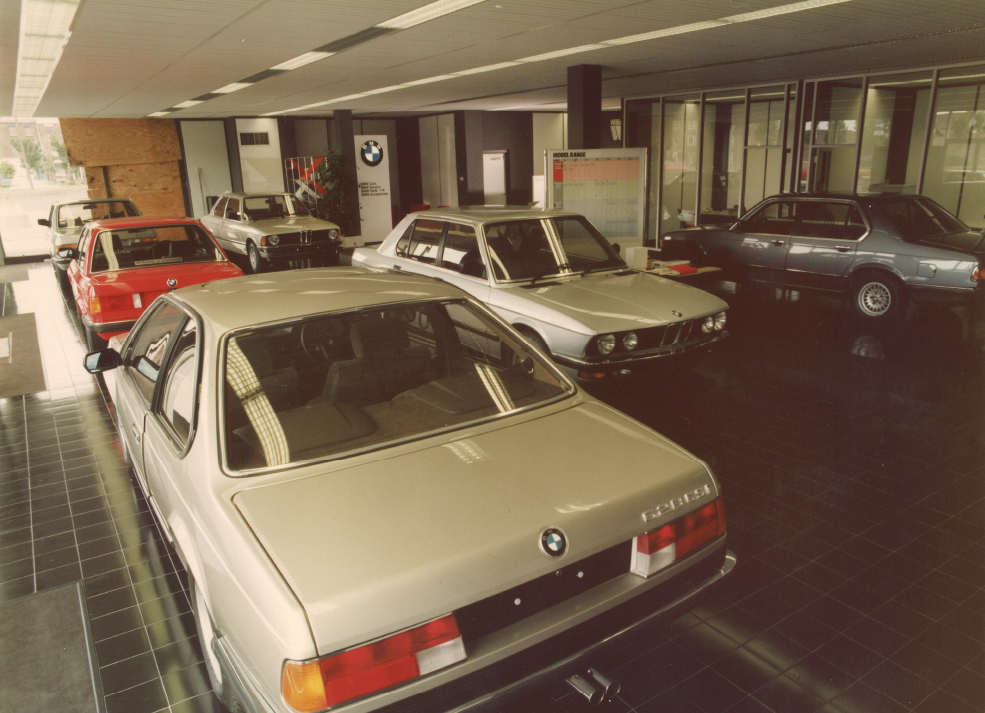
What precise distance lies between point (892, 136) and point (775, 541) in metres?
10.7

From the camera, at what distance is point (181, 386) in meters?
2.62

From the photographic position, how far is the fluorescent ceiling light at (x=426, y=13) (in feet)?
17.3

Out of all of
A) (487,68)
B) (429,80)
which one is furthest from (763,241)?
(429,80)

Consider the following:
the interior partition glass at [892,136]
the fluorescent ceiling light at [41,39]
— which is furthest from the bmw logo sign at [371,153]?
the interior partition glass at [892,136]

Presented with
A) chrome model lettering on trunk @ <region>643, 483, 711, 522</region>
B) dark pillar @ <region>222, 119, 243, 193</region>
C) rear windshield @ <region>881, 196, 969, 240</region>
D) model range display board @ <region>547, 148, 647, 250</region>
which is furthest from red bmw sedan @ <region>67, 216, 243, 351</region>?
dark pillar @ <region>222, 119, 243, 193</region>

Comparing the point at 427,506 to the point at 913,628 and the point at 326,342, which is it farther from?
the point at 913,628

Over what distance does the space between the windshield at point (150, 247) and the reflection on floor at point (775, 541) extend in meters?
1.33

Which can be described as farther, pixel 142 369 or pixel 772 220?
pixel 772 220

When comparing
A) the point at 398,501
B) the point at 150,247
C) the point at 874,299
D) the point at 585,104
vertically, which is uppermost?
the point at 585,104

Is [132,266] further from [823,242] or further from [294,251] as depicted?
[823,242]

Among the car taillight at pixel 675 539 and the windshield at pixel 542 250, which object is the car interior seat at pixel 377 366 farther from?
the windshield at pixel 542 250

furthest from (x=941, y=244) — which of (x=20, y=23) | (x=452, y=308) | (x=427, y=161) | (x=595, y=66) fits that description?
(x=427, y=161)

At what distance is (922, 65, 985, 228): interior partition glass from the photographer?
1037cm

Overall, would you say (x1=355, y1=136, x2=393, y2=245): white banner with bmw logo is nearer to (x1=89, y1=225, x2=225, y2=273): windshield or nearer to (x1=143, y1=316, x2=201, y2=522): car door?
(x1=89, y1=225, x2=225, y2=273): windshield
